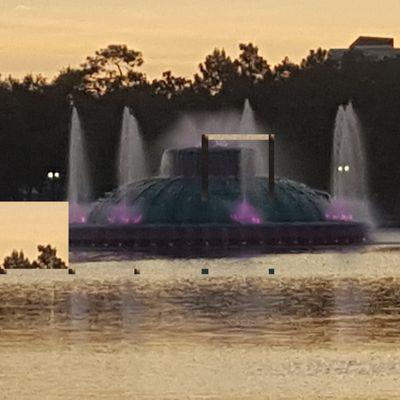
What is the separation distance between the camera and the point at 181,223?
56625 millimetres

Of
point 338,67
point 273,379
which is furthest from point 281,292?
point 338,67

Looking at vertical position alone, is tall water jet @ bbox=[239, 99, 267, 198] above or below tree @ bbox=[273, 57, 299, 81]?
below

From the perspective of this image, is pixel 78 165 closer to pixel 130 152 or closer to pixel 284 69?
pixel 130 152

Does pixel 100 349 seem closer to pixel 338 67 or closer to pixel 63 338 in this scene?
pixel 63 338

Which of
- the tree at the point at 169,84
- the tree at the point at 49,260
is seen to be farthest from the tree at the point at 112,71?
the tree at the point at 49,260

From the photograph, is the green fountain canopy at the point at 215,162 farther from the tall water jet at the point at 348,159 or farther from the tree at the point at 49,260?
the tall water jet at the point at 348,159

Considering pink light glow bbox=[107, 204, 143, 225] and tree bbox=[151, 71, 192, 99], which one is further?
tree bbox=[151, 71, 192, 99]

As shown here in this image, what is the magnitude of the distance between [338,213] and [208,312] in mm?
33347

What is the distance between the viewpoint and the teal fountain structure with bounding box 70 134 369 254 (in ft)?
174

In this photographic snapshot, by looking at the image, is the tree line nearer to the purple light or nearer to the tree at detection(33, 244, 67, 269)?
the purple light

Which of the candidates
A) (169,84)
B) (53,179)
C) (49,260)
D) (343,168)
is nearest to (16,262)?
(49,260)

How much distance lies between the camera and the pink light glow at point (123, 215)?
58312mm

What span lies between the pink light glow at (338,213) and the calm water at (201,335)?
65.9ft

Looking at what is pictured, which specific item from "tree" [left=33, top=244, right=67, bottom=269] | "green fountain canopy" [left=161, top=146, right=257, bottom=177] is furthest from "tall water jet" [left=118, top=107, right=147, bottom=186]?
"tree" [left=33, top=244, right=67, bottom=269]
